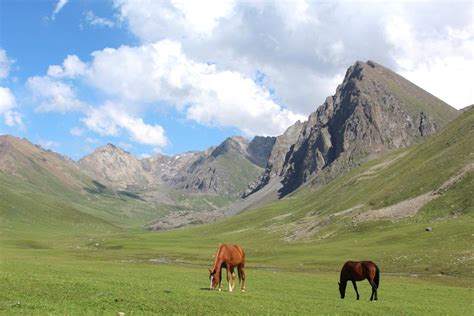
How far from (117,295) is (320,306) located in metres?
14.8

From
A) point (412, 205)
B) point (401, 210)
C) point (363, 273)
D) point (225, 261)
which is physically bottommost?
point (363, 273)

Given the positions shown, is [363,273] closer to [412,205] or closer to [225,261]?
[225,261]

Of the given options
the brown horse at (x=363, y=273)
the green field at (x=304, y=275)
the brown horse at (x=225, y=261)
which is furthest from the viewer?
the brown horse at (x=363, y=273)

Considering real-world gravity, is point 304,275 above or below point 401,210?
below

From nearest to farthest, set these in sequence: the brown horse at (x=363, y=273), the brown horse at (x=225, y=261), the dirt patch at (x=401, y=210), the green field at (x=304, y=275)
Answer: the green field at (x=304, y=275) < the brown horse at (x=225, y=261) < the brown horse at (x=363, y=273) < the dirt patch at (x=401, y=210)

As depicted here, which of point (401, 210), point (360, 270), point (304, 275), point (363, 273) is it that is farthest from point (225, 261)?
point (401, 210)

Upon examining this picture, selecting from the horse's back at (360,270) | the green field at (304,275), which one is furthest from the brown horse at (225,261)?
the horse's back at (360,270)

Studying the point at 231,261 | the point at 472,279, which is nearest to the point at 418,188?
the point at 472,279

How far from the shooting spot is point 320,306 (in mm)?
35406

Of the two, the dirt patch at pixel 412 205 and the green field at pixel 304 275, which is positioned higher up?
the dirt patch at pixel 412 205

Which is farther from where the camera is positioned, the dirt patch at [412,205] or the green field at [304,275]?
the dirt patch at [412,205]

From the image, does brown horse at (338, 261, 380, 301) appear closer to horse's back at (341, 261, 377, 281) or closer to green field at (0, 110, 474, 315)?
horse's back at (341, 261, 377, 281)

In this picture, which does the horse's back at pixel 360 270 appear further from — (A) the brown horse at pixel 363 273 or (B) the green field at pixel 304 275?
(B) the green field at pixel 304 275

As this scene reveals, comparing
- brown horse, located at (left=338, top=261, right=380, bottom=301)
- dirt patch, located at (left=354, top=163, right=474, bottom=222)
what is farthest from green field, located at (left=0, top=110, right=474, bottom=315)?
brown horse, located at (left=338, top=261, right=380, bottom=301)
